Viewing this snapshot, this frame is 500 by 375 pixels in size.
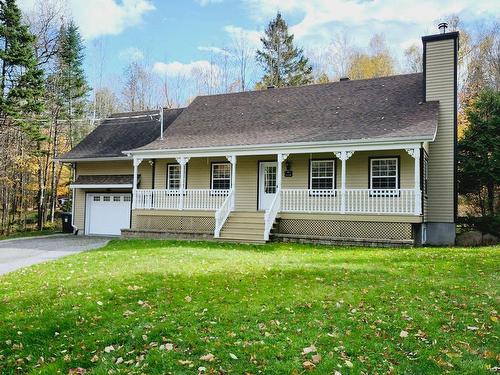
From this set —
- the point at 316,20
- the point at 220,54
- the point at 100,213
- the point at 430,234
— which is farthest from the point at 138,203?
the point at 316,20

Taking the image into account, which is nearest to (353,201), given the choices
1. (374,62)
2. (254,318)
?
(254,318)

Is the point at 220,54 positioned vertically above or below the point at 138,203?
above

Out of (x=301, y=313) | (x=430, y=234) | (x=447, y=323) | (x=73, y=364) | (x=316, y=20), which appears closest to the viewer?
(x=73, y=364)

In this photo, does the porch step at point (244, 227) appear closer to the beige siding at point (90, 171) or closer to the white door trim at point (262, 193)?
the white door trim at point (262, 193)

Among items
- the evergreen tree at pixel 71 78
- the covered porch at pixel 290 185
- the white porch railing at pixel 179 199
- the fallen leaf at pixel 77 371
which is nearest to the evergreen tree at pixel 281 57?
the evergreen tree at pixel 71 78

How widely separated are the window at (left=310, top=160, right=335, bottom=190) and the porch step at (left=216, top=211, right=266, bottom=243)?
7.99 ft

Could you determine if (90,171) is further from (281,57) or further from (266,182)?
(281,57)

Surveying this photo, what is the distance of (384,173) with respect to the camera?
15.9 metres

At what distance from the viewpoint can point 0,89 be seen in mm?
23016

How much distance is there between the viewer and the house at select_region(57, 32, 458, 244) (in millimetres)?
14812

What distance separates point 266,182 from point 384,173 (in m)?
4.67

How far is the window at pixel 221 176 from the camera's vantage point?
18594 millimetres

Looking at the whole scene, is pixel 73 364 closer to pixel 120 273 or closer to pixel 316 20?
pixel 120 273

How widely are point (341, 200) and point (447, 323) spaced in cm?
961
